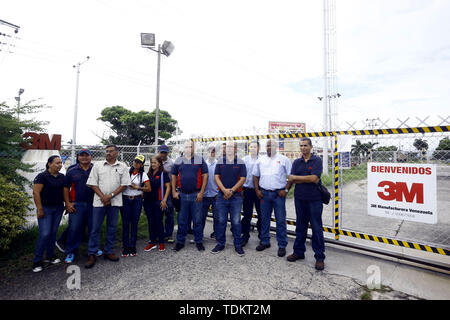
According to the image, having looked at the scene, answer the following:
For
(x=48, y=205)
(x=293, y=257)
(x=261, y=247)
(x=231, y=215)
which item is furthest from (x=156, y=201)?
(x=293, y=257)

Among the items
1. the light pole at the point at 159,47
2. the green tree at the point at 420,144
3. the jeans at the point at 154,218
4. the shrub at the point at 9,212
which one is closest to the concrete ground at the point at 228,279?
the jeans at the point at 154,218

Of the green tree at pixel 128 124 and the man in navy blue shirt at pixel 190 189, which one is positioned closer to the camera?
the man in navy blue shirt at pixel 190 189

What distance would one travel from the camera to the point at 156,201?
4336 millimetres

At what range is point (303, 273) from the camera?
11.1 ft

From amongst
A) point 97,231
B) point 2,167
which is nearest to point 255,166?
point 97,231

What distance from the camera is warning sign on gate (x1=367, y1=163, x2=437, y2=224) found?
3.32 metres

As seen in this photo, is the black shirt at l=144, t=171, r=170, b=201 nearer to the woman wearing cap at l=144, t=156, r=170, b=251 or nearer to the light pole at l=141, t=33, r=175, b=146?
the woman wearing cap at l=144, t=156, r=170, b=251

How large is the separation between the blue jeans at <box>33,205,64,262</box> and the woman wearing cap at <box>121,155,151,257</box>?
0.97 metres

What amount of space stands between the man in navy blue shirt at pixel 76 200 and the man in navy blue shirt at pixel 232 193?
218 centimetres

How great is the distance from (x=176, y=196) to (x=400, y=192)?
3671 millimetres

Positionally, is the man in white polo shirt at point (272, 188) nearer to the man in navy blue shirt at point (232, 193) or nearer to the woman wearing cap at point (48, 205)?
the man in navy blue shirt at point (232, 193)

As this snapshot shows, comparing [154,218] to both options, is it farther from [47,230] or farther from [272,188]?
[272,188]

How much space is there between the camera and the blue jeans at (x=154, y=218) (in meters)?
4.32

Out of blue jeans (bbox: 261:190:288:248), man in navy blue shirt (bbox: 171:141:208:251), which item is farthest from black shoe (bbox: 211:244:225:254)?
blue jeans (bbox: 261:190:288:248)
